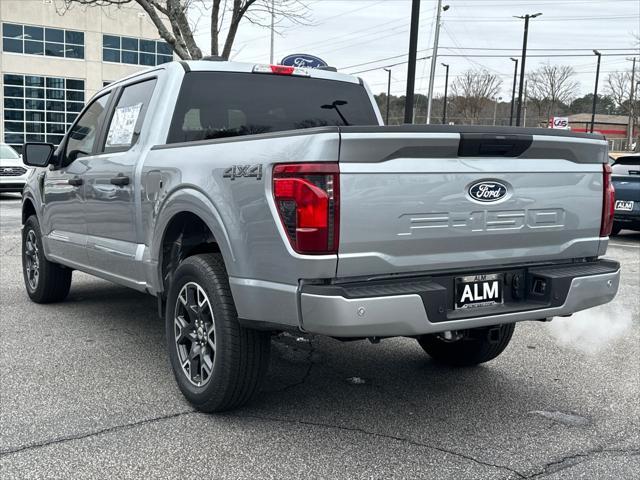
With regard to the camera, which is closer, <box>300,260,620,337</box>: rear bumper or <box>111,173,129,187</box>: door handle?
<box>300,260,620,337</box>: rear bumper

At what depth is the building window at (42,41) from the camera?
41656mm

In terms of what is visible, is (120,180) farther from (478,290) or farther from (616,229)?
(616,229)

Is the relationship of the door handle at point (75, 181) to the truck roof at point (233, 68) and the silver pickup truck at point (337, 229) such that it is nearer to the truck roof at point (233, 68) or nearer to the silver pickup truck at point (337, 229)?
the silver pickup truck at point (337, 229)

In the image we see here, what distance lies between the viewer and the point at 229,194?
3.37m

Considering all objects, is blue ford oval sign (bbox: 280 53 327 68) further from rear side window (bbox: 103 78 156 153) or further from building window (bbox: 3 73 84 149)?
building window (bbox: 3 73 84 149)

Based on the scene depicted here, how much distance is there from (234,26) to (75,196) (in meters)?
13.0

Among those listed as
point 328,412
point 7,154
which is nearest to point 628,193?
point 328,412

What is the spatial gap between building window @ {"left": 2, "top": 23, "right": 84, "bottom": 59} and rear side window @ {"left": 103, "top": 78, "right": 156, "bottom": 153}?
4172cm

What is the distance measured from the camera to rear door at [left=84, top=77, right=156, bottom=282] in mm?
4492

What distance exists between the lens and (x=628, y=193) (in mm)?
12023

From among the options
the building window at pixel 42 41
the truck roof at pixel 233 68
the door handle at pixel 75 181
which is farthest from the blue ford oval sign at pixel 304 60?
the building window at pixel 42 41

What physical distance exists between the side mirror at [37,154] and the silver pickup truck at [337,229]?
137 cm

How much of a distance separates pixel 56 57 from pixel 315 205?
4506 centimetres

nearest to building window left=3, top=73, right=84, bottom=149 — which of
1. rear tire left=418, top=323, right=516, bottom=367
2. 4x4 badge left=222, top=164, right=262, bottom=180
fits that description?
rear tire left=418, top=323, right=516, bottom=367
